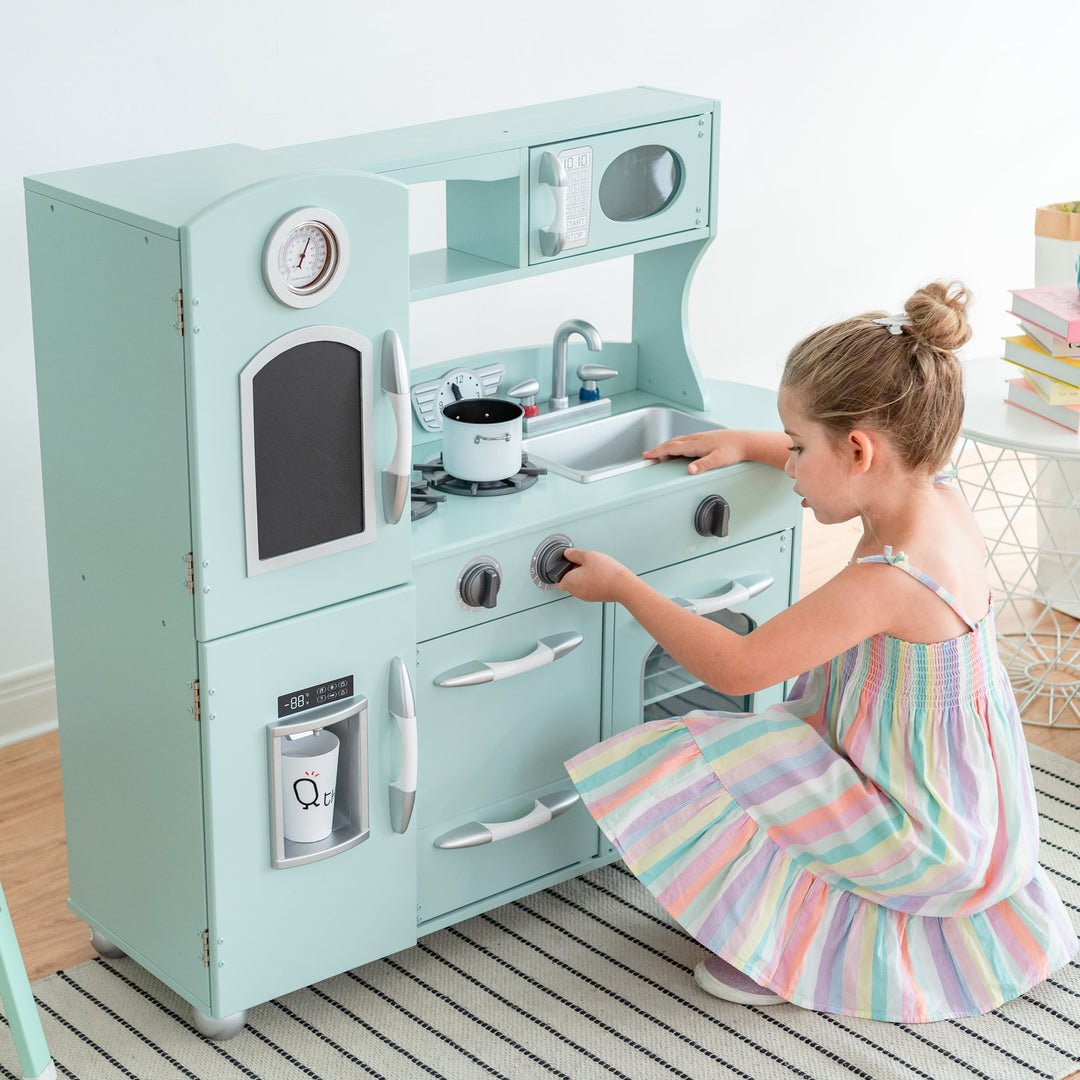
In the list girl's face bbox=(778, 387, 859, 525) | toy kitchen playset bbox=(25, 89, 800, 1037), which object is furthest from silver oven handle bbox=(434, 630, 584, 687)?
girl's face bbox=(778, 387, 859, 525)

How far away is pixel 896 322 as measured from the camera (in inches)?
73.9

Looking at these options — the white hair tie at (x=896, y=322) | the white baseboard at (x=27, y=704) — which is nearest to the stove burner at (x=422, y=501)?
the white hair tie at (x=896, y=322)

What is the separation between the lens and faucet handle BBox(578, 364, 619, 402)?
2.38 metres

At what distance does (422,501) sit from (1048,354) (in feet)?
3.87

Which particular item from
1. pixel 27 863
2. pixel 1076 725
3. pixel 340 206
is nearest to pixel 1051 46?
pixel 1076 725

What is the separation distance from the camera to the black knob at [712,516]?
2191 millimetres

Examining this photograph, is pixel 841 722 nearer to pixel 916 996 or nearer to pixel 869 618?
pixel 869 618

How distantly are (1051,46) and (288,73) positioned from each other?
2225 mm

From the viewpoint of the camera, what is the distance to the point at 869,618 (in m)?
1.90

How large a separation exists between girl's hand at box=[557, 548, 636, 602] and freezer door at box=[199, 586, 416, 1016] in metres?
0.23

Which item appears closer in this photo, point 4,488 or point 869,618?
point 869,618

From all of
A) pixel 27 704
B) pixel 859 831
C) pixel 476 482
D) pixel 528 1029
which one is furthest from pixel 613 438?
pixel 27 704

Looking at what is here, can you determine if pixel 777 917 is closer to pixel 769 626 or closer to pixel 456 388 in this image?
pixel 769 626

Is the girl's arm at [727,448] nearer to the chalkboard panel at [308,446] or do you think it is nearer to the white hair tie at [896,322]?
the white hair tie at [896,322]
